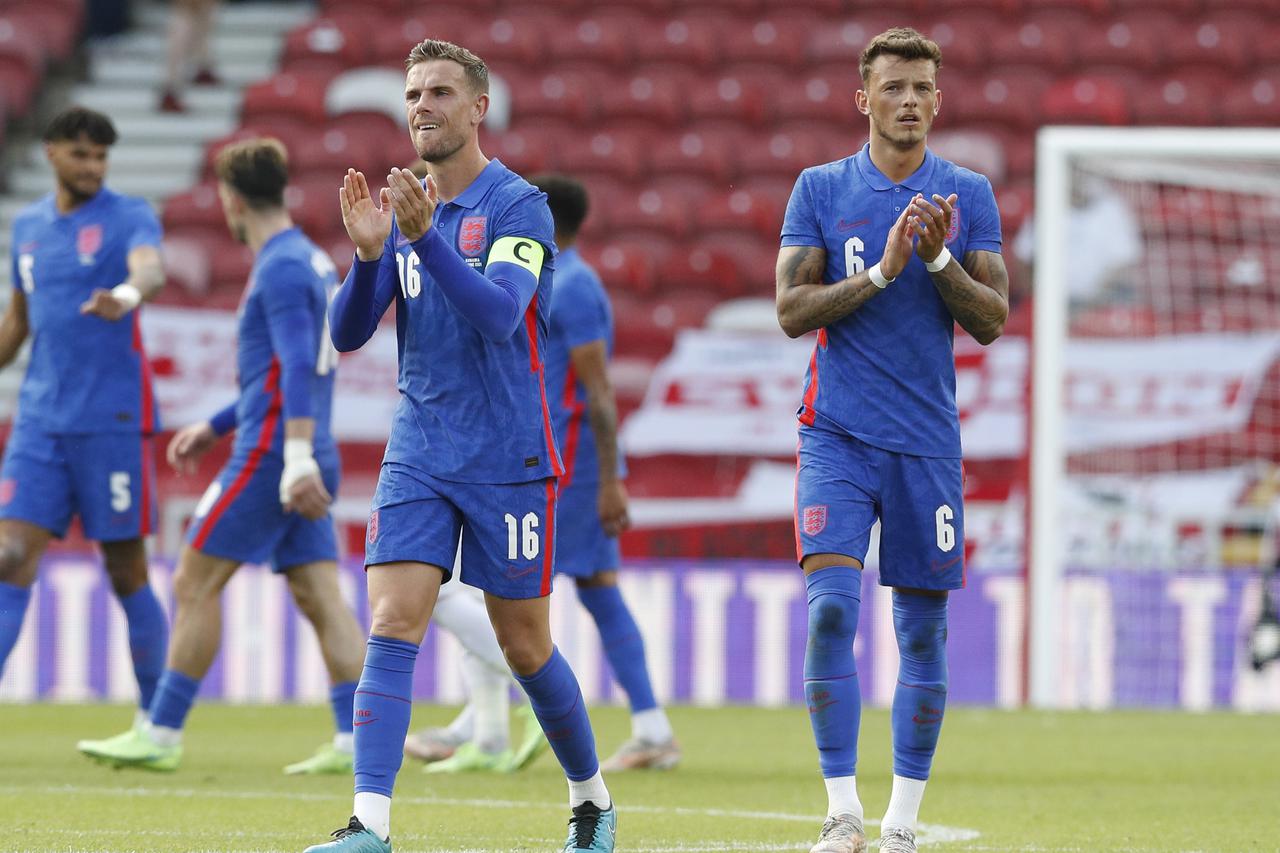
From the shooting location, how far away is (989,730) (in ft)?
33.0

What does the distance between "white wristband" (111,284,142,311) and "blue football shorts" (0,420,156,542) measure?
62 cm

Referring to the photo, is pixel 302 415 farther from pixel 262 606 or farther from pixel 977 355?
pixel 977 355

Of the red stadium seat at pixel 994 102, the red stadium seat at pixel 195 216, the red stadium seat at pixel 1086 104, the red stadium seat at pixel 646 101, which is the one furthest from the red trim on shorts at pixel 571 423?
the red stadium seat at pixel 646 101

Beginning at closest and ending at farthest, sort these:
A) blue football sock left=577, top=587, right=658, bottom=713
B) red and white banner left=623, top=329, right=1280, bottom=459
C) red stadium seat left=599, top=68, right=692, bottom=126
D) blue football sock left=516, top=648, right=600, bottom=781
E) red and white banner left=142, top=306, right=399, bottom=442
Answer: blue football sock left=516, top=648, right=600, bottom=781 < blue football sock left=577, top=587, right=658, bottom=713 < red and white banner left=623, top=329, right=1280, bottom=459 < red and white banner left=142, top=306, right=399, bottom=442 < red stadium seat left=599, top=68, right=692, bottom=126

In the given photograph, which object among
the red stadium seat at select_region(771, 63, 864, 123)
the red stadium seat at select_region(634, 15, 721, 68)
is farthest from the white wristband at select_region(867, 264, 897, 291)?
the red stadium seat at select_region(634, 15, 721, 68)

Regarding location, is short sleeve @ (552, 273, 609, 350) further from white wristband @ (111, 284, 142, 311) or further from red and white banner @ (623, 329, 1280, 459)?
red and white banner @ (623, 329, 1280, 459)

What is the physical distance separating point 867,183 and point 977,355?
6.80 meters

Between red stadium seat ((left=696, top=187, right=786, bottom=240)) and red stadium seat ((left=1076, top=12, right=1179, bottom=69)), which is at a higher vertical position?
red stadium seat ((left=1076, top=12, right=1179, bottom=69))

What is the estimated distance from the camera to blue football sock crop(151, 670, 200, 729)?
293 inches

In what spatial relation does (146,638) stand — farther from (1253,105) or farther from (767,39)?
(1253,105)

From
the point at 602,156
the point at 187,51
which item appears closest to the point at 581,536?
the point at 602,156

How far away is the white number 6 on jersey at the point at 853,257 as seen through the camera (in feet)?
17.6

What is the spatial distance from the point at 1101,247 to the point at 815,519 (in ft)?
28.1

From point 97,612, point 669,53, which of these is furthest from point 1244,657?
point 669,53
